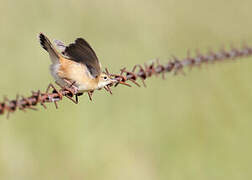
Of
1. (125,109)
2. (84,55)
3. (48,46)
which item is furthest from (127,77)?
(125,109)

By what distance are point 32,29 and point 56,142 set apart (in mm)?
2563

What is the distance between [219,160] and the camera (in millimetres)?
9344

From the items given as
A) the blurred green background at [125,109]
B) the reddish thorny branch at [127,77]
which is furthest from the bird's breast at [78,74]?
the blurred green background at [125,109]

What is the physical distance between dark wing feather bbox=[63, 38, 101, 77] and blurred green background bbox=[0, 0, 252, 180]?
2.96m

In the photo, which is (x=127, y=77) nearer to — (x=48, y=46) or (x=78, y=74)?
(x=78, y=74)

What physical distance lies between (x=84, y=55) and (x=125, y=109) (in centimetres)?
485

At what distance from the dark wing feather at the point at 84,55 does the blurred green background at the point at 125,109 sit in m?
2.96

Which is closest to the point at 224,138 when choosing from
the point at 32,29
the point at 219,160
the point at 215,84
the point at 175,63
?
the point at 219,160

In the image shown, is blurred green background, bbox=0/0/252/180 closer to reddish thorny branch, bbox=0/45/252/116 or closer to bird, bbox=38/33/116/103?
reddish thorny branch, bbox=0/45/252/116

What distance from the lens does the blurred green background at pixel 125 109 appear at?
311 inches

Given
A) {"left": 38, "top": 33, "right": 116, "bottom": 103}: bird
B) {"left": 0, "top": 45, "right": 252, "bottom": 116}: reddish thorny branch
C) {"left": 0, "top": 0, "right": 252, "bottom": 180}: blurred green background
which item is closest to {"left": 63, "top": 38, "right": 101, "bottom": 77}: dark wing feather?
{"left": 38, "top": 33, "right": 116, "bottom": 103}: bird

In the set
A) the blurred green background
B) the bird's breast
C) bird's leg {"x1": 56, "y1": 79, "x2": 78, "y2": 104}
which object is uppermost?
the blurred green background

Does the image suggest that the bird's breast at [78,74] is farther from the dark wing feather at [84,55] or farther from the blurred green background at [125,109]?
the blurred green background at [125,109]

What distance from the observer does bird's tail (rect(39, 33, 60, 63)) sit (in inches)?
178
